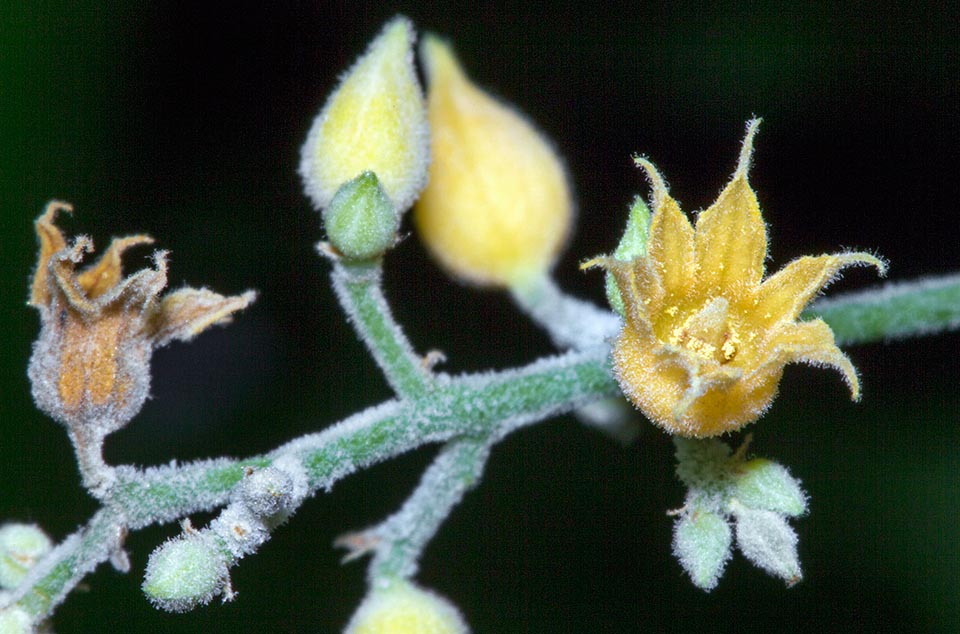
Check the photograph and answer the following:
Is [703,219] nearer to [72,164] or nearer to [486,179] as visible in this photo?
[486,179]

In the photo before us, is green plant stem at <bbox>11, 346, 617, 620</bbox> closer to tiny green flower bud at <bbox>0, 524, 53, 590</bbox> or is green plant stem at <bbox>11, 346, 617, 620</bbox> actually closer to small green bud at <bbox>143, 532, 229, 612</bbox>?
tiny green flower bud at <bbox>0, 524, 53, 590</bbox>

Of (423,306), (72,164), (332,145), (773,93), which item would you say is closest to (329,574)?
(423,306)

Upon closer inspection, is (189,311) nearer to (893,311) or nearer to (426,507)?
(426,507)

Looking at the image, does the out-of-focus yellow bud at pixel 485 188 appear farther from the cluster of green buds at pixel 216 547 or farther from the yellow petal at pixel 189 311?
the cluster of green buds at pixel 216 547

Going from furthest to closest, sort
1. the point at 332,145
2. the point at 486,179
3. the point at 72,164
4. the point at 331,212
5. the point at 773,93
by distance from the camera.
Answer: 1. the point at 773,93
2. the point at 72,164
3. the point at 486,179
4. the point at 332,145
5. the point at 331,212

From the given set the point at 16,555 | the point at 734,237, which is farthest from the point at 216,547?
the point at 734,237

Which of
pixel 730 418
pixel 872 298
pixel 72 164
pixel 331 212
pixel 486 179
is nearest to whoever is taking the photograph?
pixel 730 418

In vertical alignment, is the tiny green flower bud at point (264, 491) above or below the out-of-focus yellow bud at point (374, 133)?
below

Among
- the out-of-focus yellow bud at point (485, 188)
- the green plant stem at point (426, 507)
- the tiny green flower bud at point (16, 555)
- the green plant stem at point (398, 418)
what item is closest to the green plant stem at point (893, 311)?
the green plant stem at point (398, 418)
